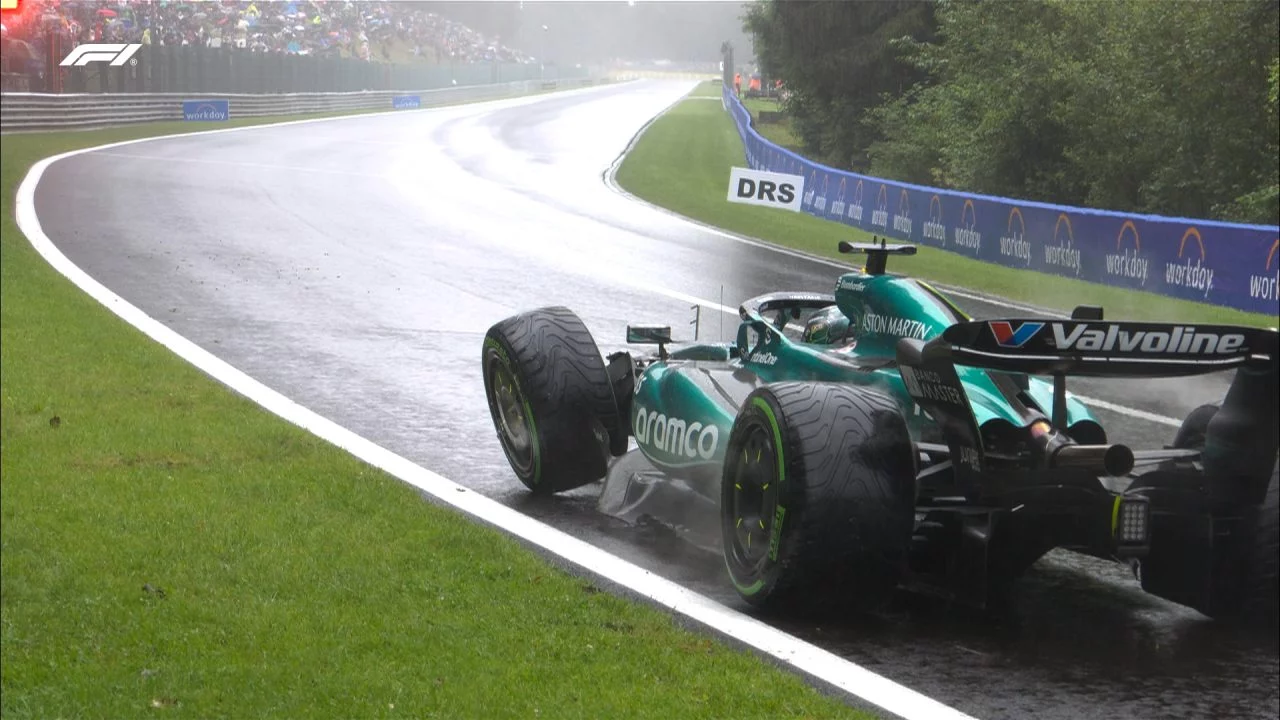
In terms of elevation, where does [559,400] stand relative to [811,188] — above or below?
above

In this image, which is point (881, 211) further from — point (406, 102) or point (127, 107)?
point (406, 102)

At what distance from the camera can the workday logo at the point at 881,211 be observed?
24.9 metres

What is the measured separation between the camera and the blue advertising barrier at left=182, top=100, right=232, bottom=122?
4649cm

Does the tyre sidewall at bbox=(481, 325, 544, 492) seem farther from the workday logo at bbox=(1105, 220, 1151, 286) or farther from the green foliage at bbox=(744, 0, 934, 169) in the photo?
the green foliage at bbox=(744, 0, 934, 169)

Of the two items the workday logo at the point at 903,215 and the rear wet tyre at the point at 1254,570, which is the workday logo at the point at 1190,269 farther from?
the rear wet tyre at the point at 1254,570

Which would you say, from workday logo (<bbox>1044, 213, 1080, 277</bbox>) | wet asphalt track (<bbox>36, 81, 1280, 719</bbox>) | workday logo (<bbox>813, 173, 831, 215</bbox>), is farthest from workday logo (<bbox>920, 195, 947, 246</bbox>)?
workday logo (<bbox>813, 173, 831, 215</bbox>)

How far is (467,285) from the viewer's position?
52.9ft

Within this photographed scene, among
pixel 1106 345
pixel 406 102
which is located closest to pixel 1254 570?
pixel 1106 345

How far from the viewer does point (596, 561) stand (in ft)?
21.8

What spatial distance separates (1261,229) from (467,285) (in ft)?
26.2

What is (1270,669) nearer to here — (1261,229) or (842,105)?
(1261,229)

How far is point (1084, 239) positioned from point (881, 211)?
255 inches

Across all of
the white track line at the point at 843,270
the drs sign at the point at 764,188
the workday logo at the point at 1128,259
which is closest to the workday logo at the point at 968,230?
the drs sign at the point at 764,188

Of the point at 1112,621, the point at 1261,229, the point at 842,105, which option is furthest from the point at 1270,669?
the point at 842,105
